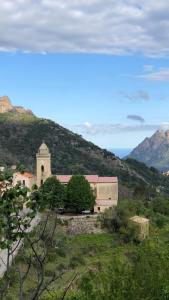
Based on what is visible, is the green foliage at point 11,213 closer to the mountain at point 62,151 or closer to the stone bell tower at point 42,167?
the stone bell tower at point 42,167

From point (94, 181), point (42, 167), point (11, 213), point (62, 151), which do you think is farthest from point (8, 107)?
point (11, 213)

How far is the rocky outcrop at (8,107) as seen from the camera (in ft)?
554

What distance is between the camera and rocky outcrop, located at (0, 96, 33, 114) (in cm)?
16900

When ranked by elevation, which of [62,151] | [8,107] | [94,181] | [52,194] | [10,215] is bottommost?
[10,215]

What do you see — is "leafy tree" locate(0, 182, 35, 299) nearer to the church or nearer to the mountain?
the church

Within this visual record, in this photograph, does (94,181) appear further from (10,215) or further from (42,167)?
(10,215)

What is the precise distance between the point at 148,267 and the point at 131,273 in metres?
0.66

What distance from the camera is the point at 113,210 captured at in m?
50.4

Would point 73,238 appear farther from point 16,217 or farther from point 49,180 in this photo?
point 16,217

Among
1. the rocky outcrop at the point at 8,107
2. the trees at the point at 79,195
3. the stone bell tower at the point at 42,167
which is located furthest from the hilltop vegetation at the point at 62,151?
the trees at the point at 79,195

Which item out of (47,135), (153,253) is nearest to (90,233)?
(153,253)

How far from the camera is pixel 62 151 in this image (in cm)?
12188

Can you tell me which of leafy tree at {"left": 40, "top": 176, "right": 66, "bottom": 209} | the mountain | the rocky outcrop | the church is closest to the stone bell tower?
the church

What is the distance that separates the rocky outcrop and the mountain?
20345 millimetres
